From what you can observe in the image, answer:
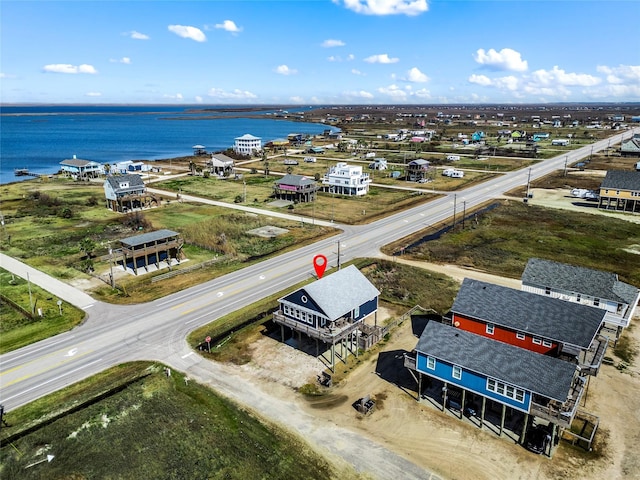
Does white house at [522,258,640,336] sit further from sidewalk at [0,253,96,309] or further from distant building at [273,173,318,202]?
distant building at [273,173,318,202]

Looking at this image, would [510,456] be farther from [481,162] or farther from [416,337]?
[481,162]

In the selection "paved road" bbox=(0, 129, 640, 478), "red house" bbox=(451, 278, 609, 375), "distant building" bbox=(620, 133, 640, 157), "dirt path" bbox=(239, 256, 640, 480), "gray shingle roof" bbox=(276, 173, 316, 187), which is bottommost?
"dirt path" bbox=(239, 256, 640, 480)

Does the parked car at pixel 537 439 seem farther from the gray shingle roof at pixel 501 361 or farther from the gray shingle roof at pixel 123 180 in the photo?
the gray shingle roof at pixel 123 180

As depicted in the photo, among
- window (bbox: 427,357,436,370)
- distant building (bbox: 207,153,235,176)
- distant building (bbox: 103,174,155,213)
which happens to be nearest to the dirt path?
window (bbox: 427,357,436,370)

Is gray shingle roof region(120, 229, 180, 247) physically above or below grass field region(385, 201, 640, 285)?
above

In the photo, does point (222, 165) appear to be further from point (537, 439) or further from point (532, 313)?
point (537, 439)

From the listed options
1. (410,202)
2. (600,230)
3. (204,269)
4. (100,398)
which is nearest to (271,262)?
(204,269)
